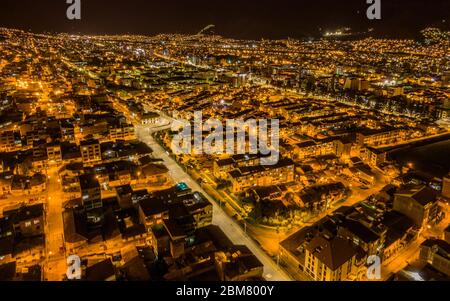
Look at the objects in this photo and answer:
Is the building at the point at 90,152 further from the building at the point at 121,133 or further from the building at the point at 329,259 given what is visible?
the building at the point at 329,259

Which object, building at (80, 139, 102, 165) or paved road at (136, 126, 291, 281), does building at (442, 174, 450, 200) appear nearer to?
paved road at (136, 126, 291, 281)

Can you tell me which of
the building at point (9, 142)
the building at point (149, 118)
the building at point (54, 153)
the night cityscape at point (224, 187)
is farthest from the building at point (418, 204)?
the building at point (9, 142)

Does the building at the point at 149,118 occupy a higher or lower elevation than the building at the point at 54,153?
higher

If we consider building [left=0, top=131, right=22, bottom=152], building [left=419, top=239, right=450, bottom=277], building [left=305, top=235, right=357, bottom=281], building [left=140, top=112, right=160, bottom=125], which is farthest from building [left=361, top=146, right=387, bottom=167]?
building [left=0, top=131, right=22, bottom=152]

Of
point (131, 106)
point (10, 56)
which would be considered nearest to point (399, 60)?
point (131, 106)

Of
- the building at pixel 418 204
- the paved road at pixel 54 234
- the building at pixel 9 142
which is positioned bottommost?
the paved road at pixel 54 234

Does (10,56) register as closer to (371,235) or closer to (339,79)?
(339,79)

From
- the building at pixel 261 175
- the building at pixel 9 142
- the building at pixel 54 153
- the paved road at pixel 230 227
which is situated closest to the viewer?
the paved road at pixel 230 227

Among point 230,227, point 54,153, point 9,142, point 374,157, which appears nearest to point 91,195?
point 230,227
